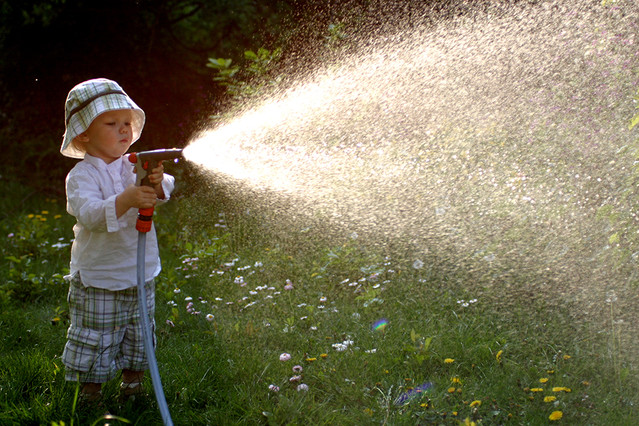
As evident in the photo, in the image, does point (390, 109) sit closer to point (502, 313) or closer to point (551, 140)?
point (551, 140)

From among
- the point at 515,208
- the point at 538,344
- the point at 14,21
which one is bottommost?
the point at 538,344

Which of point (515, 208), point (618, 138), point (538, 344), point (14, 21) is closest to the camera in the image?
point (538, 344)

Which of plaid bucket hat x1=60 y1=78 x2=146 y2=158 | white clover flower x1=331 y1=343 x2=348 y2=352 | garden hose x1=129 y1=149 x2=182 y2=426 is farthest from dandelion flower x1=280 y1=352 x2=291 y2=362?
plaid bucket hat x1=60 y1=78 x2=146 y2=158

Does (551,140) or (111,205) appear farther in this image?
(551,140)

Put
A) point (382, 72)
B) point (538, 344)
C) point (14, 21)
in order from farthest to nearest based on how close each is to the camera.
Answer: point (14, 21)
point (382, 72)
point (538, 344)

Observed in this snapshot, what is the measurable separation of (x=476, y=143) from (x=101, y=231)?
2418 millimetres

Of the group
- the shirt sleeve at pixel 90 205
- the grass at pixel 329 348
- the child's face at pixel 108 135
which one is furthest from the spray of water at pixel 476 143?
the shirt sleeve at pixel 90 205

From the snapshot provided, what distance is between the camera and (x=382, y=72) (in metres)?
4.71

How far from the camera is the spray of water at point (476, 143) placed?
10.6ft

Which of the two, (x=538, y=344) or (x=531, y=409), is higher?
(x=538, y=344)

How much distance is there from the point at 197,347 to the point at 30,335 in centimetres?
86

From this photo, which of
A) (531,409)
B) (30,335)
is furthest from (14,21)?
(531,409)

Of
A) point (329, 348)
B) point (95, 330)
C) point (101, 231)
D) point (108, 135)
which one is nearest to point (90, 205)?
point (101, 231)

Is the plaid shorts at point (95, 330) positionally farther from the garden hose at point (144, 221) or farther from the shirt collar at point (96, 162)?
the shirt collar at point (96, 162)
